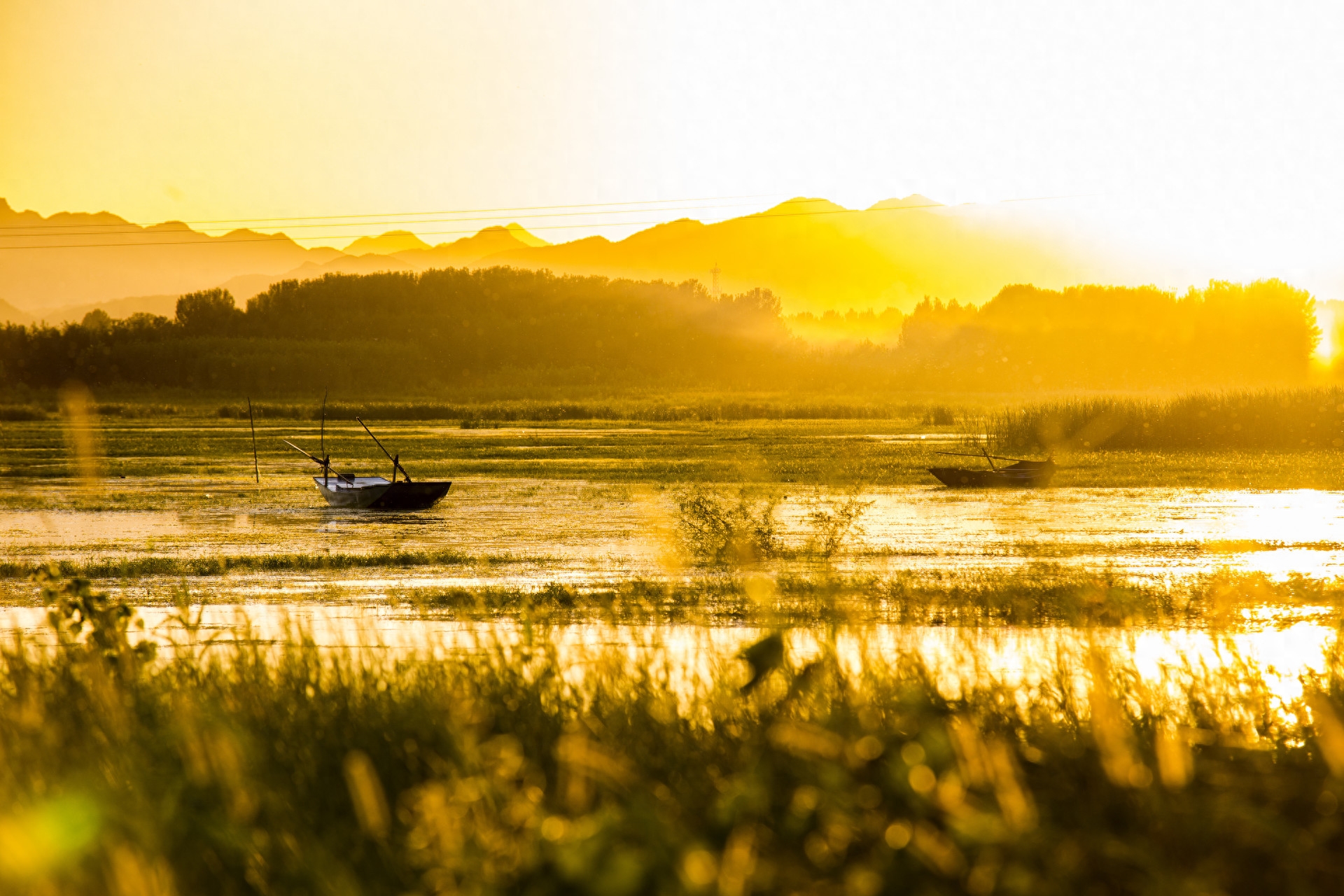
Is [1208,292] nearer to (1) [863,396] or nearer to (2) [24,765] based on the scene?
(1) [863,396]

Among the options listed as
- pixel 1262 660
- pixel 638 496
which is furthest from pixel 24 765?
pixel 638 496

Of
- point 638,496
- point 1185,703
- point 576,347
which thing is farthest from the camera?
point 576,347

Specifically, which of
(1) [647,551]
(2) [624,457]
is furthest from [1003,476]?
(2) [624,457]

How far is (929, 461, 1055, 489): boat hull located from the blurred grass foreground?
2953 centimetres

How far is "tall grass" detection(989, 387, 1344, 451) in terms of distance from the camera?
2237 inches

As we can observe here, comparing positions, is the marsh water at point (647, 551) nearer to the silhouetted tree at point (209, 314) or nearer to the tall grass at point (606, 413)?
the tall grass at point (606, 413)

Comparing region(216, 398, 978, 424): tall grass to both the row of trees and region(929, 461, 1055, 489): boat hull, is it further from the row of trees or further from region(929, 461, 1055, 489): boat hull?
region(929, 461, 1055, 489): boat hull

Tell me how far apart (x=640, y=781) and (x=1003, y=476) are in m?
34.0

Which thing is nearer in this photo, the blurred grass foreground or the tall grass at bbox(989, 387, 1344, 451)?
the blurred grass foreground

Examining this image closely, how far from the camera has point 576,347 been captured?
18162 cm

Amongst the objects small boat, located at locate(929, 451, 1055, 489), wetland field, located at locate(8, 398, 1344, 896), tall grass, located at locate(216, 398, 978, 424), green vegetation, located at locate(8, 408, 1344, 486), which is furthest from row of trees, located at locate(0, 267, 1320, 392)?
wetland field, located at locate(8, 398, 1344, 896)

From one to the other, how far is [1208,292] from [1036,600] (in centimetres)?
14350

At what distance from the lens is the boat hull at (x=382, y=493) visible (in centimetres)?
3369

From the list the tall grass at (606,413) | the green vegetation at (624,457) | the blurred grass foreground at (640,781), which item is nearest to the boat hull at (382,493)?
the green vegetation at (624,457)
